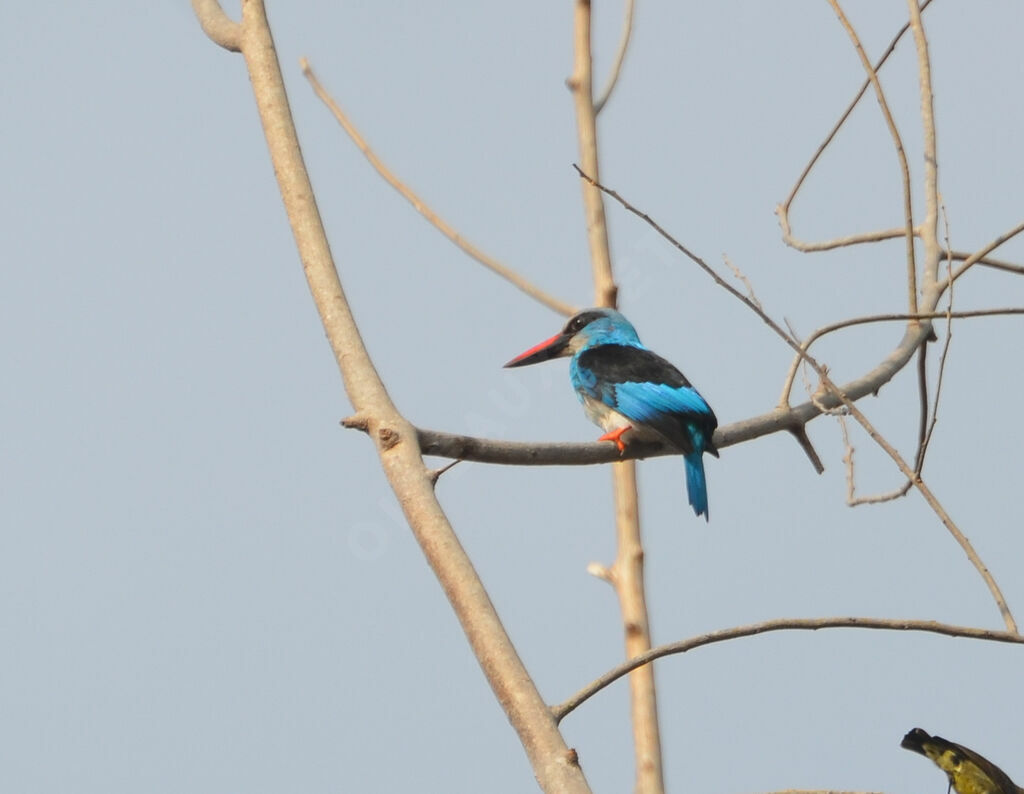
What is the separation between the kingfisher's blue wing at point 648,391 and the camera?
15.1 ft

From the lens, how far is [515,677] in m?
2.18

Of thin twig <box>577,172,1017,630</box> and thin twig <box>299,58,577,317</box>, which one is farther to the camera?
thin twig <box>299,58,577,317</box>

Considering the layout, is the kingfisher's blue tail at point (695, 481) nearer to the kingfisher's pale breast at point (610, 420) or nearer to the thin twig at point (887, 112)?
the kingfisher's pale breast at point (610, 420)

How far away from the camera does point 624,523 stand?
463 cm

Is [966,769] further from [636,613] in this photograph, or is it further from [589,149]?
[589,149]

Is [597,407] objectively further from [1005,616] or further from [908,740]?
[1005,616]

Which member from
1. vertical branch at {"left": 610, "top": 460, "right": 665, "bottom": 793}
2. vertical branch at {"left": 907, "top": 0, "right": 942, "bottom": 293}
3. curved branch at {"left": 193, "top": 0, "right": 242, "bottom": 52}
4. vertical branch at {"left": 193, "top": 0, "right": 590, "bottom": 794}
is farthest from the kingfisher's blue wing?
curved branch at {"left": 193, "top": 0, "right": 242, "bottom": 52}

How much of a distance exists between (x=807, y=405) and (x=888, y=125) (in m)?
0.77

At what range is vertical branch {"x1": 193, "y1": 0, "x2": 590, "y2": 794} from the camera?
2139mm

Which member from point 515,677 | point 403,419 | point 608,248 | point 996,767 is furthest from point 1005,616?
point 608,248

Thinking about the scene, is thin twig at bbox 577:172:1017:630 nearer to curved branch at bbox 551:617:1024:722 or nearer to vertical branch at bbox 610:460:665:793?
curved branch at bbox 551:617:1024:722

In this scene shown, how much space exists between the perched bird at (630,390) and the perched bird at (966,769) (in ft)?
5.46

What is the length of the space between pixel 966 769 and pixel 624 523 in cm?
206

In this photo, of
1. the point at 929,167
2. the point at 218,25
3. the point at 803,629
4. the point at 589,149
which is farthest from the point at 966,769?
the point at 589,149
